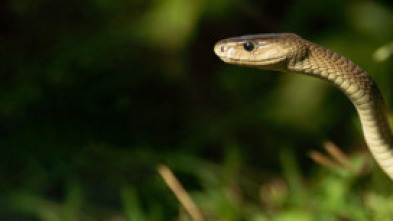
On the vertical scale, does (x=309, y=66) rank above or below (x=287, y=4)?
below

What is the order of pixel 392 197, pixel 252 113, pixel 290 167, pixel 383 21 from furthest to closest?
pixel 252 113
pixel 383 21
pixel 290 167
pixel 392 197

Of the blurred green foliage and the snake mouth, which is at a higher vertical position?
the blurred green foliage

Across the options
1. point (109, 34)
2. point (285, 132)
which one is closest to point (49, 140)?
point (109, 34)

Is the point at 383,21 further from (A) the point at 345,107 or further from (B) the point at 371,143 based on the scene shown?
(B) the point at 371,143

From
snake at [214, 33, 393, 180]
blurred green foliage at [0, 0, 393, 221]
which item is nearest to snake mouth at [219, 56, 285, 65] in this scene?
snake at [214, 33, 393, 180]

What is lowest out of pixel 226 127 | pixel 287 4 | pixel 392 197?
pixel 392 197

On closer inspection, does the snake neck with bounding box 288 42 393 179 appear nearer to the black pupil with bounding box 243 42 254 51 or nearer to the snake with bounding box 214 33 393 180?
the snake with bounding box 214 33 393 180

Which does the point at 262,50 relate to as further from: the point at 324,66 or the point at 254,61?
the point at 324,66

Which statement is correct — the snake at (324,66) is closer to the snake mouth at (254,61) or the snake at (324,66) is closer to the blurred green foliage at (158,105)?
the snake mouth at (254,61)
